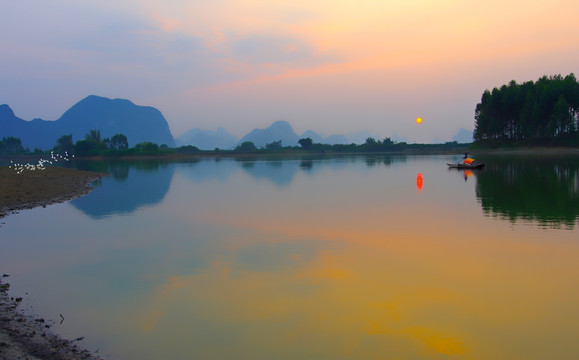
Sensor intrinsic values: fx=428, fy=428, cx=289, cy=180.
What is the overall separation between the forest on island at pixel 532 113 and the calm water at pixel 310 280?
79.7m

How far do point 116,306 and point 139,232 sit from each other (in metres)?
9.20

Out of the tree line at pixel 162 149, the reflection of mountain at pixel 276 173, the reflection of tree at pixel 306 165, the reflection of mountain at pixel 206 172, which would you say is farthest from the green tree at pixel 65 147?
the reflection of mountain at pixel 276 173

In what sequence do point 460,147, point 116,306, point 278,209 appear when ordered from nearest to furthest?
point 116,306 < point 278,209 < point 460,147

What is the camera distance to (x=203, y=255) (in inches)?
596

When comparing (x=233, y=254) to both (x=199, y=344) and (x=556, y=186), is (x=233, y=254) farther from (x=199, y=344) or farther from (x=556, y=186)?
(x=556, y=186)

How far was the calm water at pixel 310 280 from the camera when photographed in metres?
8.46

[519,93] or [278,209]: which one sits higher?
[519,93]

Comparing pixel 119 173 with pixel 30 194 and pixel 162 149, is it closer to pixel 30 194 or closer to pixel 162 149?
pixel 30 194

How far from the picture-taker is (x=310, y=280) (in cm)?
1207

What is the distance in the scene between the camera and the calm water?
846cm

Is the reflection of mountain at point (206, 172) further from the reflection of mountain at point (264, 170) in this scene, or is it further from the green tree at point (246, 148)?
the green tree at point (246, 148)

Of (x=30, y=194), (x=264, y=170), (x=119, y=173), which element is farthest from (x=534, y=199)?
(x=119, y=173)

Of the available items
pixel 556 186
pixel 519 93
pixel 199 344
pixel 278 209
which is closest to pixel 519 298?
pixel 199 344

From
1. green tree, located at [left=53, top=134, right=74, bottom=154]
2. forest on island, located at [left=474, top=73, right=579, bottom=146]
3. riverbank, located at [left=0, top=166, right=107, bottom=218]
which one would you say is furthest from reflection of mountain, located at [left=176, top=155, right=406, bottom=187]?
green tree, located at [left=53, top=134, right=74, bottom=154]
